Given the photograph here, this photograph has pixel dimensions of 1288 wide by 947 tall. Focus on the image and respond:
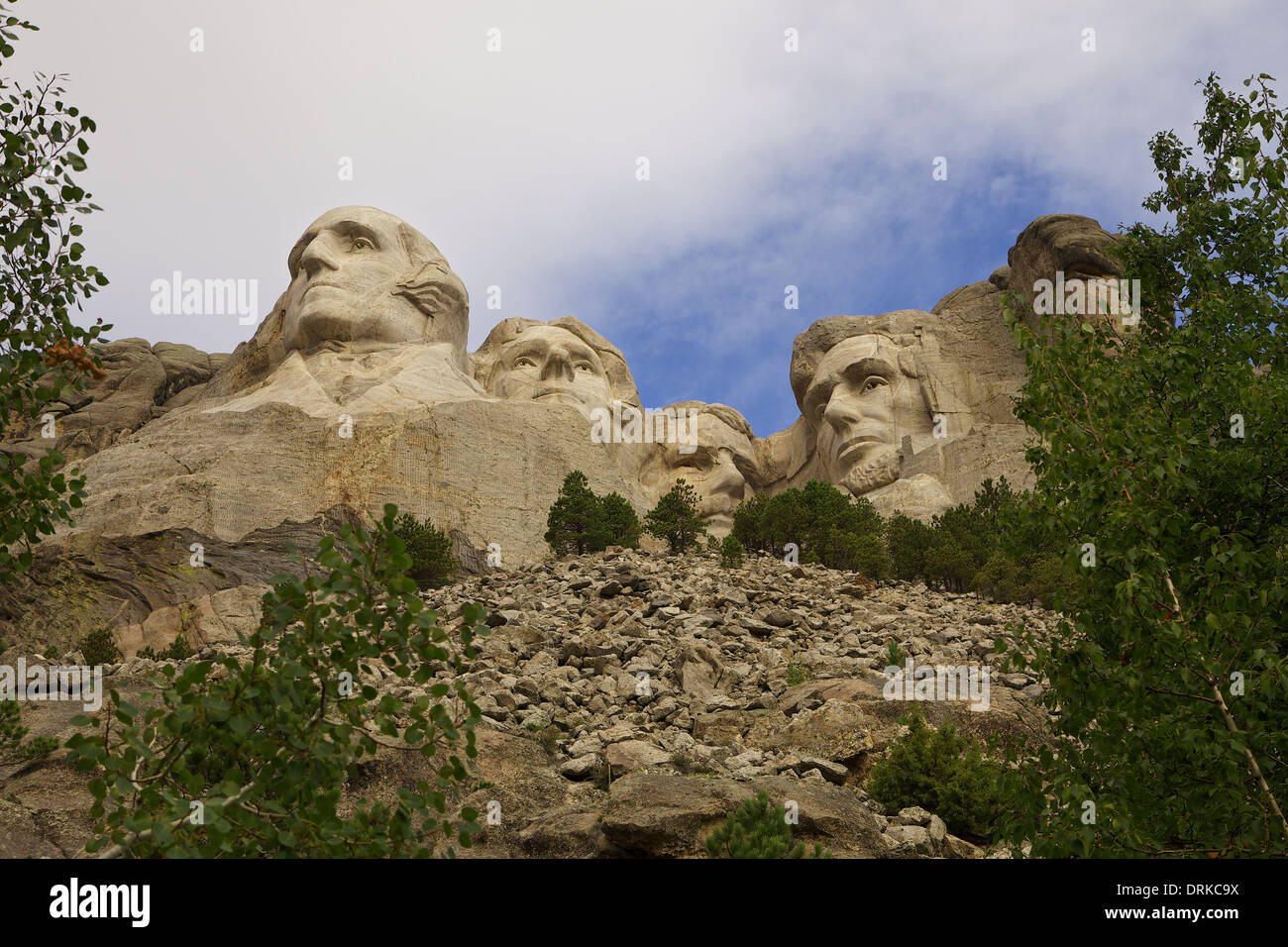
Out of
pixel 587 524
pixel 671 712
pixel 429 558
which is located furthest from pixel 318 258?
pixel 671 712

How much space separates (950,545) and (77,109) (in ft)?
79.0

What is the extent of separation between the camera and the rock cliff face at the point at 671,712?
30.5 ft

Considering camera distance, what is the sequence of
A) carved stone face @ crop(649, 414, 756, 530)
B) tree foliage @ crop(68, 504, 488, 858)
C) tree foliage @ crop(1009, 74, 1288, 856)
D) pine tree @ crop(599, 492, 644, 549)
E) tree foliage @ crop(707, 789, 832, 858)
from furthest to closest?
carved stone face @ crop(649, 414, 756, 530), pine tree @ crop(599, 492, 644, 549), tree foliage @ crop(707, 789, 832, 858), tree foliage @ crop(1009, 74, 1288, 856), tree foliage @ crop(68, 504, 488, 858)

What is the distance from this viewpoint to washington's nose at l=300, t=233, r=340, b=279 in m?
43.8

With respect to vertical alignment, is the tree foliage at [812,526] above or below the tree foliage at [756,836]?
above

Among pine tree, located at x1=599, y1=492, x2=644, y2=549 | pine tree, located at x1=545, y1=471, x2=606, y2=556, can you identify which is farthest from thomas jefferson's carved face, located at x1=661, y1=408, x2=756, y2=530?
pine tree, located at x1=545, y1=471, x2=606, y2=556

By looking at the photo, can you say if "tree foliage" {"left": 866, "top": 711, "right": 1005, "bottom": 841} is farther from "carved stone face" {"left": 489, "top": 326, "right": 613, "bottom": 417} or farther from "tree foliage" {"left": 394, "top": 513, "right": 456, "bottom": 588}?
"carved stone face" {"left": 489, "top": 326, "right": 613, "bottom": 417}

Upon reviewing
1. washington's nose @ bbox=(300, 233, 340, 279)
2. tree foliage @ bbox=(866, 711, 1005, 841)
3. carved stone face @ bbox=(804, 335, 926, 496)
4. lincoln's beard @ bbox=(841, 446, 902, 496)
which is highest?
washington's nose @ bbox=(300, 233, 340, 279)

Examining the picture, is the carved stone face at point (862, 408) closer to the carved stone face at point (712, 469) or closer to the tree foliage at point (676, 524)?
the carved stone face at point (712, 469)

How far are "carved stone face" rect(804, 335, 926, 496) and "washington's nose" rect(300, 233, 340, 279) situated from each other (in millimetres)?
22970

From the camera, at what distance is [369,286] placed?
43.5 m

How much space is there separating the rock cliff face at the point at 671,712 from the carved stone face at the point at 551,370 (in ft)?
78.8

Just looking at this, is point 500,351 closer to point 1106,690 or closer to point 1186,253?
point 1186,253

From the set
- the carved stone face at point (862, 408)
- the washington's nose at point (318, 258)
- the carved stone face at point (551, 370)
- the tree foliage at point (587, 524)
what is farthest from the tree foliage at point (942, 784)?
the carved stone face at point (862, 408)
